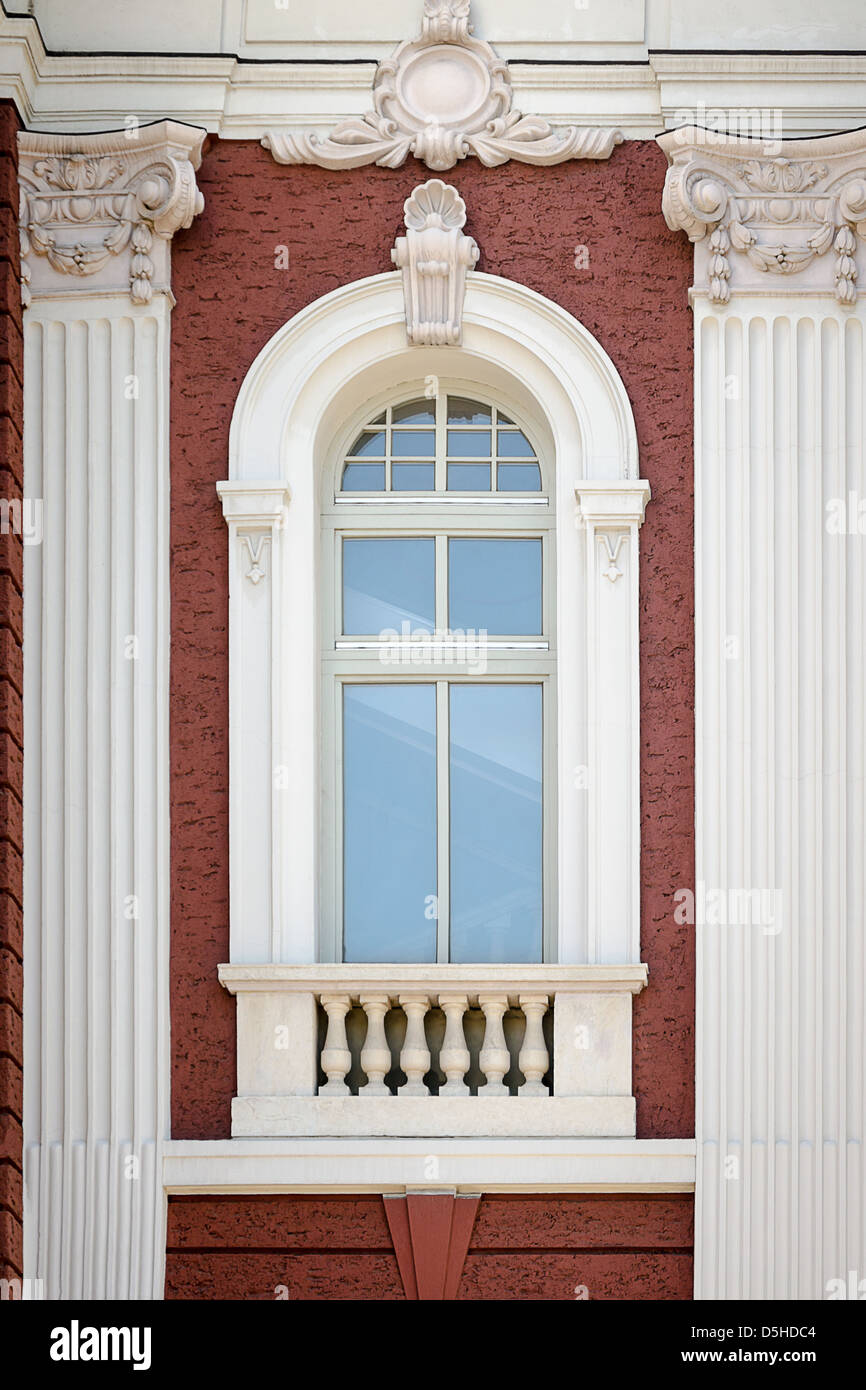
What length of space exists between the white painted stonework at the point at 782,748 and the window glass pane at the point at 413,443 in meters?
1.60

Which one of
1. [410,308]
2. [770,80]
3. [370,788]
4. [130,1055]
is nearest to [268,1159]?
[130,1055]

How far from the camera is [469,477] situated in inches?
575

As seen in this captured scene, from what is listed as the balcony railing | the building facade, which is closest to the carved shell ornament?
the building facade

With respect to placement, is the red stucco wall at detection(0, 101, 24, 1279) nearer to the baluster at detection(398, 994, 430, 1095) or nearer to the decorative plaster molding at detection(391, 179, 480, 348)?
the baluster at detection(398, 994, 430, 1095)

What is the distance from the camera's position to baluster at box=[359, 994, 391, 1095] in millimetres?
13484

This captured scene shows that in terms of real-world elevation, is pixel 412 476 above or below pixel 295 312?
below

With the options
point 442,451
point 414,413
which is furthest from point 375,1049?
point 414,413

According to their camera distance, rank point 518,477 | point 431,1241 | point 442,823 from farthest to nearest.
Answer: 1. point 518,477
2. point 442,823
3. point 431,1241

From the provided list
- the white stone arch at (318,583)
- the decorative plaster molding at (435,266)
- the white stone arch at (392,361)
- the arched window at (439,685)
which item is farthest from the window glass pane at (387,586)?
the decorative plaster molding at (435,266)

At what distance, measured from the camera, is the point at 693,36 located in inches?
571

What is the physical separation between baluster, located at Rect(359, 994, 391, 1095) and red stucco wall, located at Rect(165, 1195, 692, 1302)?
1.93 feet

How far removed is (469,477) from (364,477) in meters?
0.61

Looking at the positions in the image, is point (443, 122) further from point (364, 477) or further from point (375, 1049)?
point (375, 1049)

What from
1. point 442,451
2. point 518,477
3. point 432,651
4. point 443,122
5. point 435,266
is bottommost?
point 432,651
